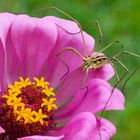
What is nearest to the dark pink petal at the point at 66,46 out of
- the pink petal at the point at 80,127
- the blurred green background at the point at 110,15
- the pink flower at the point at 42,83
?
the pink flower at the point at 42,83

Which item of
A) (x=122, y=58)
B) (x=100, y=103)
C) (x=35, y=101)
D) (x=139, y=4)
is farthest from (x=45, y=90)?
(x=139, y=4)

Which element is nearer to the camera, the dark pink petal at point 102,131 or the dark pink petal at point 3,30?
the dark pink petal at point 102,131

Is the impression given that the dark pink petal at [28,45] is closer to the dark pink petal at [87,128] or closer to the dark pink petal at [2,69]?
the dark pink petal at [2,69]

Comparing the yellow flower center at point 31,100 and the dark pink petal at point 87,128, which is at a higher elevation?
the dark pink petal at point 87,128

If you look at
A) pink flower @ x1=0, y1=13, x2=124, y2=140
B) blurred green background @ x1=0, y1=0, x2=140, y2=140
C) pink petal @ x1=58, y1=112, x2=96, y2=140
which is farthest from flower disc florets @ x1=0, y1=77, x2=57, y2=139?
blurred green background @ x1=0, y1=0, x2=140, y2=140

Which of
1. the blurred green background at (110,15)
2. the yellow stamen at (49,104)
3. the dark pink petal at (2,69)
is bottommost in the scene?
the blurred green background at (110,15)

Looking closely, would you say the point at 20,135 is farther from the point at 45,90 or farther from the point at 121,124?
the point at 121,124

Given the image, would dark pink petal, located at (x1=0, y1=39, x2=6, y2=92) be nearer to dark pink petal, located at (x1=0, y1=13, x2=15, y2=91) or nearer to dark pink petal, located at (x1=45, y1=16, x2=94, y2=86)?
dark pink petal, located at (x1=0, y1=13, x2=15, y2=91)

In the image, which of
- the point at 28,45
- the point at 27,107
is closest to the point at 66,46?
the point at 28,45
